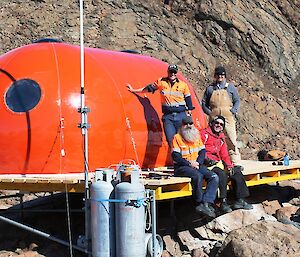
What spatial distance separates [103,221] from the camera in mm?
7828

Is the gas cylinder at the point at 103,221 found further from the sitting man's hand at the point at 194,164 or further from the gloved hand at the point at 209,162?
the gloved hand at the point at 209,162

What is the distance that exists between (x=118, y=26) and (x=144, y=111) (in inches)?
429

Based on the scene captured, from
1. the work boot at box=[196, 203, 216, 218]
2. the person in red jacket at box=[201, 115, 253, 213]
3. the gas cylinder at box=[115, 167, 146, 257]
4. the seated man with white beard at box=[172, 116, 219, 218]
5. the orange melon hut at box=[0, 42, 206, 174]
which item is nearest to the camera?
the gas cylinder at box=[115, 167, 146, 257]

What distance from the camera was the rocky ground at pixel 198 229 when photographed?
7.96 m

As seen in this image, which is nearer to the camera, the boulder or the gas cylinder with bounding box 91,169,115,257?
the boulder

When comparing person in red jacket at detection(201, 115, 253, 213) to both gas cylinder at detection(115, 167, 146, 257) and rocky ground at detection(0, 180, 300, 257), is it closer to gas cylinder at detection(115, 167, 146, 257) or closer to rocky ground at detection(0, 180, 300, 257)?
rocky ground at detection(0, 180, 300, 257)

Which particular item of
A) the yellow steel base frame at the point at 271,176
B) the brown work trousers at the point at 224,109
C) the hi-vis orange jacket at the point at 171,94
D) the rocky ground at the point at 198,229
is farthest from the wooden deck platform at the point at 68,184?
the yellow steel base frame at the point at 271,176

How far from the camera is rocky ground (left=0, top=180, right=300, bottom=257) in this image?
7965 mm

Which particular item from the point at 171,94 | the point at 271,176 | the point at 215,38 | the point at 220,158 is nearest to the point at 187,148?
the point at 220,158

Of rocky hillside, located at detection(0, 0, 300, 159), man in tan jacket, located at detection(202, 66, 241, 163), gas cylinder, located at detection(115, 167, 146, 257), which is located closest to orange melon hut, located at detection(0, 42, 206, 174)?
man in tan jacket, located at detection(202, 66, 241, 163)

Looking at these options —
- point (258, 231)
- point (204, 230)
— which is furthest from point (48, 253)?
point (258, 231)

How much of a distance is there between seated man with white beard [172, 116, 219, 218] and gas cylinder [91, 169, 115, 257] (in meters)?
1.44

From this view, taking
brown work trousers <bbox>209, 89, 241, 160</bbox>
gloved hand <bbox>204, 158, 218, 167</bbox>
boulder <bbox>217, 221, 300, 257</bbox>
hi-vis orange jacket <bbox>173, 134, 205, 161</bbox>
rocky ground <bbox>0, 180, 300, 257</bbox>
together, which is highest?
brown work trousers <bbox>209, 89, 241, 160</bbox>

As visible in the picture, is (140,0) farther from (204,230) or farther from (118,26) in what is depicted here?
(204,230)
